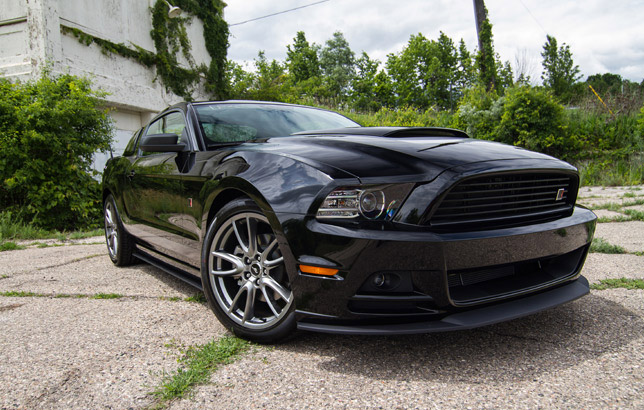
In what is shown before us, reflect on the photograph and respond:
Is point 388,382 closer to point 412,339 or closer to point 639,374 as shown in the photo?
point 412,339

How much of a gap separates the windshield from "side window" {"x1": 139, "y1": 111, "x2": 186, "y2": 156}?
17 cm

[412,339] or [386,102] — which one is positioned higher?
[386,102]

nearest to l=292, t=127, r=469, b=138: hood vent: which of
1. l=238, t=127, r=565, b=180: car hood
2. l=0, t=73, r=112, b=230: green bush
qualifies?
l=238, t=127, r=565, b=180: car hood

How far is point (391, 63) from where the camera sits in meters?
52.3

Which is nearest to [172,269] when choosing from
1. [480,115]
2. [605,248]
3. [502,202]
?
[502,202]

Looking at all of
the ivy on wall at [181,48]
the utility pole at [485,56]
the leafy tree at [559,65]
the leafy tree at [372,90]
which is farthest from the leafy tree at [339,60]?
the utility pole at [485,56]

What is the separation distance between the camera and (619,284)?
3.10m

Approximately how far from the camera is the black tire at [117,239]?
172 inches

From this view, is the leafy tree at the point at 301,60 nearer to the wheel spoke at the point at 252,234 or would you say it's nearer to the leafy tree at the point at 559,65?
the leafy tree at the point at 559,65

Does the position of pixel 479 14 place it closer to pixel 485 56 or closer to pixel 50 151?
pixel 485 56

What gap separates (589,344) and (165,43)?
50.9 ft

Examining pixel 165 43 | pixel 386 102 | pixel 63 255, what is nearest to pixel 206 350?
pixel 63 255

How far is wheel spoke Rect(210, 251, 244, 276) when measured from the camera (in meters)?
2.41

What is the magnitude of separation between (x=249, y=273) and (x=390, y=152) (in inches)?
37.2
